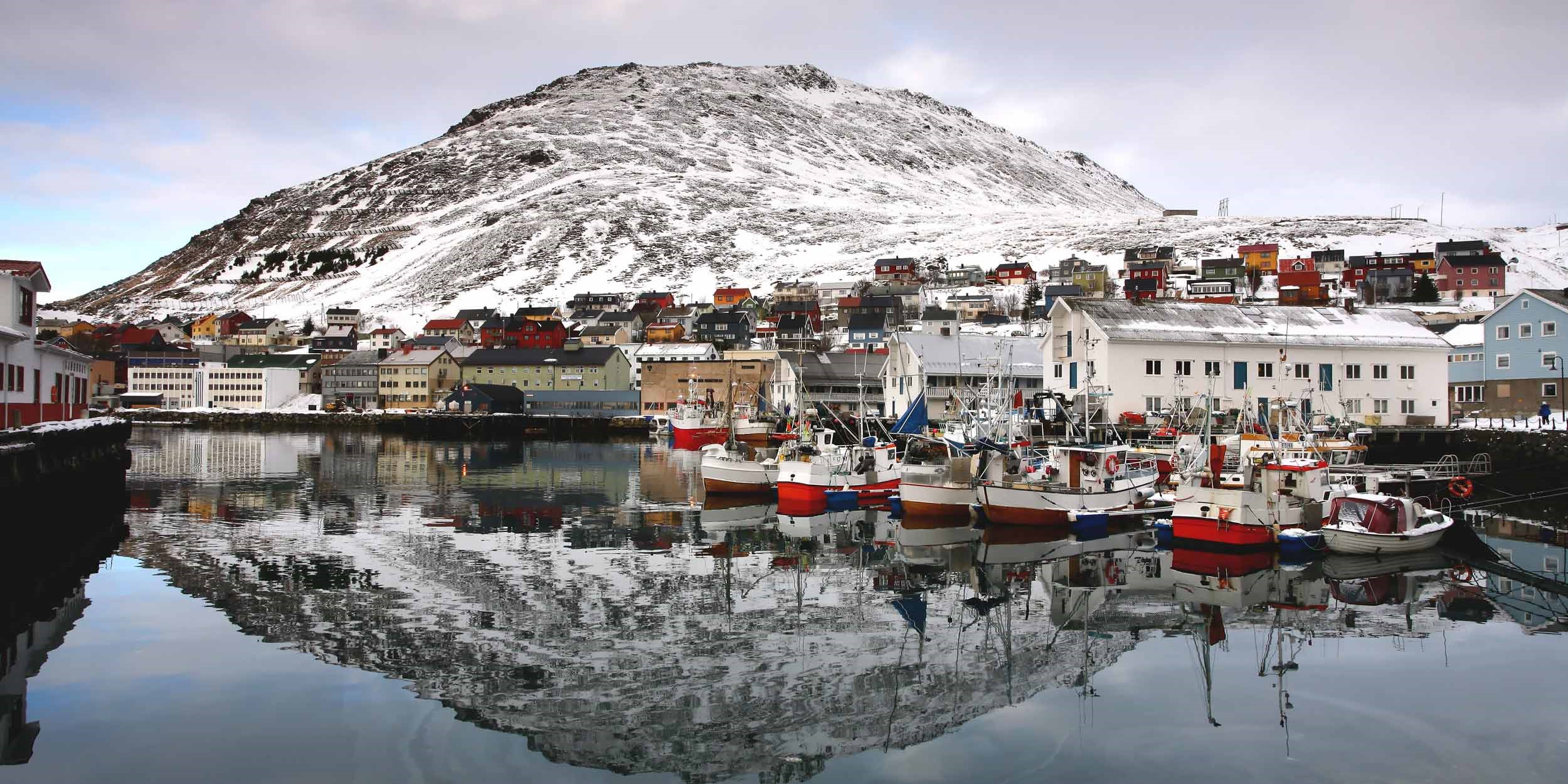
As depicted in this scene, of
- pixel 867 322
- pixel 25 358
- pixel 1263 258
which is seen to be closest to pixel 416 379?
pixel 867 322

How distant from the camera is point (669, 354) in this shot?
354 ft

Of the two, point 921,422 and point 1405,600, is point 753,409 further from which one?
point 1405,600

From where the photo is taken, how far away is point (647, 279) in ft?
607

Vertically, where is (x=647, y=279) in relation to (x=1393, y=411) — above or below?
above

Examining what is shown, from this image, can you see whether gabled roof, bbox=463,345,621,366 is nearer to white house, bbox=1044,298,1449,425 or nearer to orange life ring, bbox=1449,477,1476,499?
Answer: white house, bbox=1044,298,1449,425

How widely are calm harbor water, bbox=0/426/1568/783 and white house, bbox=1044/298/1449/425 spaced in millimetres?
22684

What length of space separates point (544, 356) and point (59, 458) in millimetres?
80984

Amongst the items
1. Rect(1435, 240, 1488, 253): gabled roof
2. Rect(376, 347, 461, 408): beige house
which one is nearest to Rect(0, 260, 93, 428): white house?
Rect(376, 347, 461, 408): beige house

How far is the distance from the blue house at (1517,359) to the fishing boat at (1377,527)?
31.1 m

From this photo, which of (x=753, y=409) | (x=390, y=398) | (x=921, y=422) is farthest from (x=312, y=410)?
(x=921, y=422)

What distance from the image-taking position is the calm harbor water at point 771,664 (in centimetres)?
1187

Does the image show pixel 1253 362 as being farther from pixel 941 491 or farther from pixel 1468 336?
pixel 941 491

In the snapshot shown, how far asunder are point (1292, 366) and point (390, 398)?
9065 cm

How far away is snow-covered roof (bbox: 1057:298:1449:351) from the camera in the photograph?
165 feet
